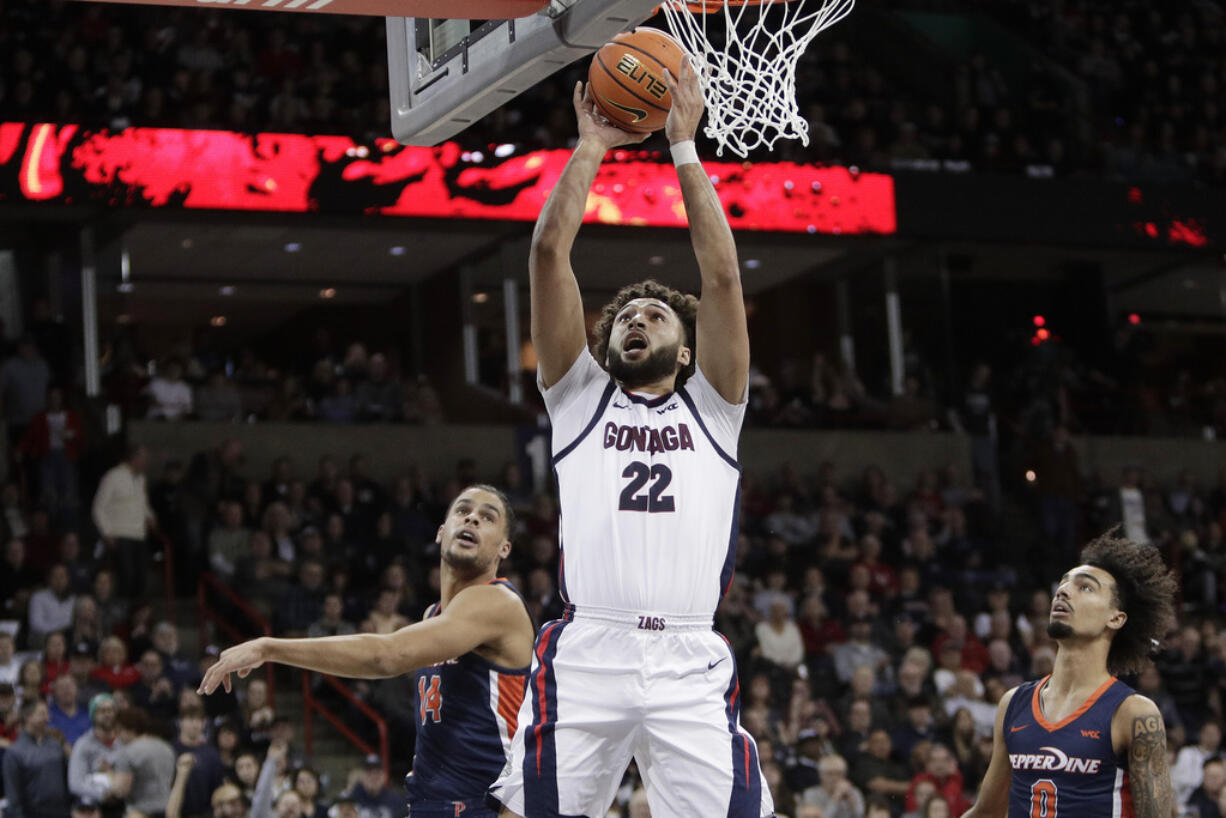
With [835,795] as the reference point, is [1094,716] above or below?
above

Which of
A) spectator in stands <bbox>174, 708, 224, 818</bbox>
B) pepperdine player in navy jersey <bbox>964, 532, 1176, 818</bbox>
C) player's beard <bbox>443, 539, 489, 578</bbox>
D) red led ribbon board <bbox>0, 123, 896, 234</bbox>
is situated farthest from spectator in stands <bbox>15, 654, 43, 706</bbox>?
pepperdine player in navy jersey <bbox>964, 532, 1176, 818</bbox>

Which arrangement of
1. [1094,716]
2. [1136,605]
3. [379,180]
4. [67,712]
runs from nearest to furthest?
[1094,716], [1136,605], [67,712], [379,180]

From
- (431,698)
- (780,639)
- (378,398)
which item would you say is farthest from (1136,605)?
(378,398)

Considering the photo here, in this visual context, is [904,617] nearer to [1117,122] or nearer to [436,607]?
[1117,122]

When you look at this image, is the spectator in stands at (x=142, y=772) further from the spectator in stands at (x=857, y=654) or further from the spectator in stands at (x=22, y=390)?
the spectator in stands at (x=22, y=390)

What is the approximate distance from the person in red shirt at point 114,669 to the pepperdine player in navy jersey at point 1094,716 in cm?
723

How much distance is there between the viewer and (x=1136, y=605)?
18.9ft

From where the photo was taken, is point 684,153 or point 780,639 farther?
point 780,639

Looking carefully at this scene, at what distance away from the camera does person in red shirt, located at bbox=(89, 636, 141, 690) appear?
11250 millimetres

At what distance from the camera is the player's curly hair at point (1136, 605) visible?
5.76 m

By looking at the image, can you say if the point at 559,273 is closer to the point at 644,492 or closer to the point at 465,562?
the point at 644,492

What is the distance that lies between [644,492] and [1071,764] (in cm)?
192

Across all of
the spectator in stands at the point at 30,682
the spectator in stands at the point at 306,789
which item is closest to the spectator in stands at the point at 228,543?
the spectator in stands at the point at 30,682

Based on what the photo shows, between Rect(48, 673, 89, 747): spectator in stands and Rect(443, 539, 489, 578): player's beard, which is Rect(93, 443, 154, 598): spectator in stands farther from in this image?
Rect(443, 539, 489, 578): player's beard
